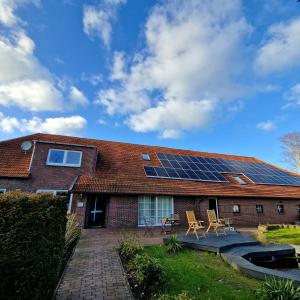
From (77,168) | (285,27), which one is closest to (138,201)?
(77,168)

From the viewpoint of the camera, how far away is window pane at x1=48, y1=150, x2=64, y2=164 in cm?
1628

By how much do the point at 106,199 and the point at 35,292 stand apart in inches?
484

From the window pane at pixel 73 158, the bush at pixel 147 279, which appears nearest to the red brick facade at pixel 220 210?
the window pane at pixel 73 158

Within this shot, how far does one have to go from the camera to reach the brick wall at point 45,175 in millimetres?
14961

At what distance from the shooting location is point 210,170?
21.2 metres

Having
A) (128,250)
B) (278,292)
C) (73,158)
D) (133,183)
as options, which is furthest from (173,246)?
(73,158)

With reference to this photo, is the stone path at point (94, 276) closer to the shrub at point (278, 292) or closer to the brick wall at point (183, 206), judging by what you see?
the shrub at point (278, 292)

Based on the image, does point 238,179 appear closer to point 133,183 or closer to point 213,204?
point 213,204

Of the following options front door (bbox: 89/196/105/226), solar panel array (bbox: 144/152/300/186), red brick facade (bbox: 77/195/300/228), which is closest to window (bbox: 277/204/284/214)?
red brick facade (bbox: 77/195/300/228)

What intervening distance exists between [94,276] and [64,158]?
11.9 meters

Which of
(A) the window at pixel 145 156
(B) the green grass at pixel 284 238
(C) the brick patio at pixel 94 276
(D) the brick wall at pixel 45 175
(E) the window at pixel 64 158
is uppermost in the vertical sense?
(A) the window at pixel 145 156

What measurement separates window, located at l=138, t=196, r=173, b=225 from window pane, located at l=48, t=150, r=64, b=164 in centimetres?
654

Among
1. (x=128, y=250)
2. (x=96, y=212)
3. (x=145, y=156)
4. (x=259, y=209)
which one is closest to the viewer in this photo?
(x=128, y=250)

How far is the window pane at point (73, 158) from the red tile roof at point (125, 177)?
1370 mm
